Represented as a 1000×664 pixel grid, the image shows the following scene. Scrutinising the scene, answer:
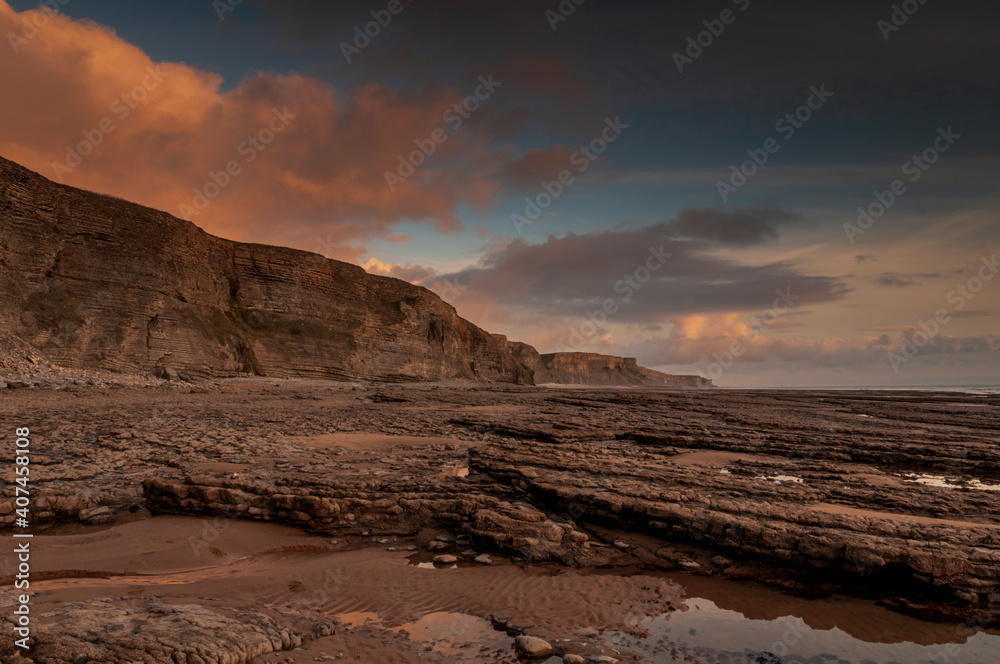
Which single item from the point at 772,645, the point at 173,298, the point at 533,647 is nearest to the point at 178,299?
the point at 173,298

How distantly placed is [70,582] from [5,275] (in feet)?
106

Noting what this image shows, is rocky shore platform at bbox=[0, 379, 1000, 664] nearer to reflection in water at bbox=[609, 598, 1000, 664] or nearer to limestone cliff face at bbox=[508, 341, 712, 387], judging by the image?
reflection in water at bbox=[609, 598, 1000, 664]

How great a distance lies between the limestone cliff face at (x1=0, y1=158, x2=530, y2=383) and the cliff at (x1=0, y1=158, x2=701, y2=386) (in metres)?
0.09

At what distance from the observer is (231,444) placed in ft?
37.5

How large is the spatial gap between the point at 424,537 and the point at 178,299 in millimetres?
36957

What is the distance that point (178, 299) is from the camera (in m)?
34.7

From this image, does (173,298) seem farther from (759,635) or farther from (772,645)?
(772,645)

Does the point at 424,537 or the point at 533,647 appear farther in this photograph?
the point at 424,537

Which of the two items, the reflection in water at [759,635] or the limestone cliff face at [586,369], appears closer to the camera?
the reflection in water at [759,635]

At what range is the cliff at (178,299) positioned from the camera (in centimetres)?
2741

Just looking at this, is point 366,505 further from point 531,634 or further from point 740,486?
point 740,486

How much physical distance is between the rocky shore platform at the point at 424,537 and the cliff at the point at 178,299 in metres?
21.9

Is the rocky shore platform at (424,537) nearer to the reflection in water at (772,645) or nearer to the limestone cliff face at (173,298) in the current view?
Result: the reflection in water at (772,645)

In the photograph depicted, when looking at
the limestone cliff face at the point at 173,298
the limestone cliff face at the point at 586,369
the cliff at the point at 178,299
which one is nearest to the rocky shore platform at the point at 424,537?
the limestone cliff face at the point at 173,298
